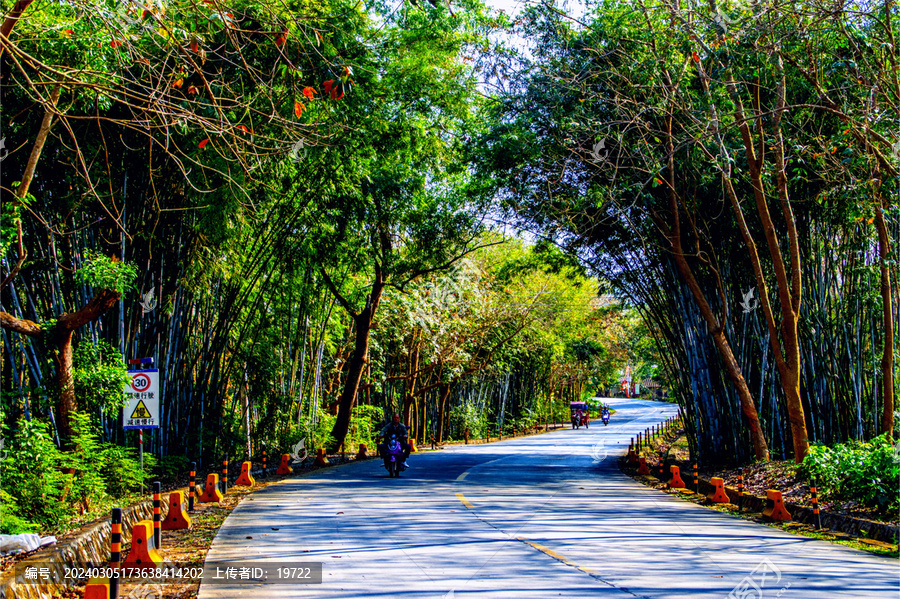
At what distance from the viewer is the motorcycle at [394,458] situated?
47.0 feet

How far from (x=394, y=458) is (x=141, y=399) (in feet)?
18.7

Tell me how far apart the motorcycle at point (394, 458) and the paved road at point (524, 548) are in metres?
1.88

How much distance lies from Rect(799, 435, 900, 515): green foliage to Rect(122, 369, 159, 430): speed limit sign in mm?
8412

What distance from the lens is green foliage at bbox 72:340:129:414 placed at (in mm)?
8914

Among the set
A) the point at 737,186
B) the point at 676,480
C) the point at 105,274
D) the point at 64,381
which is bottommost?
the point at 676,480

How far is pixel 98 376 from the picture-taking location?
8.87 m

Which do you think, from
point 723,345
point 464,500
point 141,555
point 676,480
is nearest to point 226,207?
point 464,500

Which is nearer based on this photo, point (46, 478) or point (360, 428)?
point (46, 478)

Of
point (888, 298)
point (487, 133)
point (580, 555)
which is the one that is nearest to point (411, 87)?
point (487, 133)

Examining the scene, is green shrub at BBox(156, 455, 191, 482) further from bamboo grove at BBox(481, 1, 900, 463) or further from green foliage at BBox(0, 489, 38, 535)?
bamboo grove at BBox(481, 1, 900, 463)

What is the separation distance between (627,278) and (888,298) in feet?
17.4

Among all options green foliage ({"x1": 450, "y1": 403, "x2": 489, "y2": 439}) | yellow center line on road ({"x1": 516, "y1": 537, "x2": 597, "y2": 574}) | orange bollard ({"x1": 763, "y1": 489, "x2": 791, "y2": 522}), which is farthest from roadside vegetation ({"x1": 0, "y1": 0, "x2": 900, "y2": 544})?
green foliage ({"x1": 450, "y1": 403, "x2": 489, "y2": 439})

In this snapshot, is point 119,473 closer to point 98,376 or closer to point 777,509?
point 98,376

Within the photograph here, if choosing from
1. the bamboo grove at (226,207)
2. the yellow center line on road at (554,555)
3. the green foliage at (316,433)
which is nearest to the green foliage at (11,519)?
the bamboo grove at (226,207)
